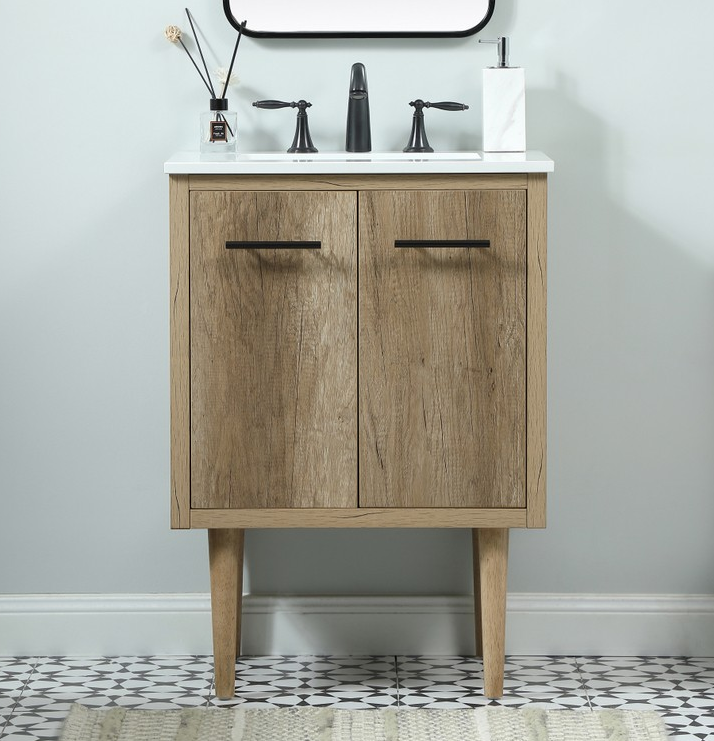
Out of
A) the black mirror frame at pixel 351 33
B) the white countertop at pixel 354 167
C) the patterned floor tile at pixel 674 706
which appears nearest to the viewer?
the white countertop at pixel 354 167

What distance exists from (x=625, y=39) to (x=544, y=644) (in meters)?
1.28

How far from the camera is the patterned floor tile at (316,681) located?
2014 millimetres

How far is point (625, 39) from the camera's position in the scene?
2131mm

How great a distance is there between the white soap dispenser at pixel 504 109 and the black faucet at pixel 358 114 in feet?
0.77

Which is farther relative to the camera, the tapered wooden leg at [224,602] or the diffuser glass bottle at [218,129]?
the diffuser glass bottle at [218,129]

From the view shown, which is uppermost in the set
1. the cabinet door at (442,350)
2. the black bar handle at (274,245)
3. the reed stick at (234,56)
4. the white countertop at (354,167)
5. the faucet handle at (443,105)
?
the reed stick at (234,56)

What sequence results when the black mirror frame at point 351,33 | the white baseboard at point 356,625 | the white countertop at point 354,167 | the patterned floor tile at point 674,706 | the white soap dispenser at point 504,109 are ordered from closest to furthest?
the white countertop at point 354,167 < the patterned floor tile at point 674,706 < the white soap dispenser at point 504,109 < the black mirror frame at point 351,33 < the white baseboard at point 356,625

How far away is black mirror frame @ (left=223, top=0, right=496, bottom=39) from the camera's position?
2.12 metres

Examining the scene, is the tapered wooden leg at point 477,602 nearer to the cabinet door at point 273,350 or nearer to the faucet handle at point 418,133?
the cabinet door at point 273,350

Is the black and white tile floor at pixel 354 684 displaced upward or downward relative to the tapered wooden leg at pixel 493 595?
downward

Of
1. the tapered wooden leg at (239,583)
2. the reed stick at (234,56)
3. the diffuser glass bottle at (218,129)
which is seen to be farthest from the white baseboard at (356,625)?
the reed stick at (234,56)

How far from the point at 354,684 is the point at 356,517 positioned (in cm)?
44

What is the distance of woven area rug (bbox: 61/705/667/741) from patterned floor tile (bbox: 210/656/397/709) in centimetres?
6

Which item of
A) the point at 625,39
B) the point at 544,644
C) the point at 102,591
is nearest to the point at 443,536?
the point at 544,644
